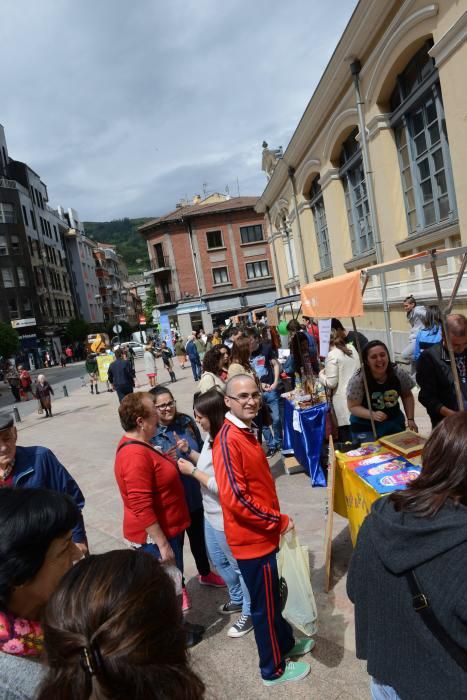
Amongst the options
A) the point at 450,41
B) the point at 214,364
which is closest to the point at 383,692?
the point at 214,364

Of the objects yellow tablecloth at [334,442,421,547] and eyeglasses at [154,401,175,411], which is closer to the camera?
yellow tablecloth at [334,442,421,547]

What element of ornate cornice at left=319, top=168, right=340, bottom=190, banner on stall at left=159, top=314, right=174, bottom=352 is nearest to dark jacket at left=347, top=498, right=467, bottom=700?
ornate cornice at left=319, top=168, right=340, bottom=190

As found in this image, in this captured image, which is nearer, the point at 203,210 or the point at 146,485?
the point at 146,485

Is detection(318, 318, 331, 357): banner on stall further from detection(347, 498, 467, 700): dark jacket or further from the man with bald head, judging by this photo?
detection(347, 498, 467, 700): dark jacket

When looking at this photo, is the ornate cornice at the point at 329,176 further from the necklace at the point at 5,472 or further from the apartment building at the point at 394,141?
the necklace at the point at 5,472

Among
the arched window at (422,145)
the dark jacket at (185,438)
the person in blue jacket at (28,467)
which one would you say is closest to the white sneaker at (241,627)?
the dark jacket at (185,438)

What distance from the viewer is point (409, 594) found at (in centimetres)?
142

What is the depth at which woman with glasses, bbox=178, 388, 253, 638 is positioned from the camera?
3.18 metres

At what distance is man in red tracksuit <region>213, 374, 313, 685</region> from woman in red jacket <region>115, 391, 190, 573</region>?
1.65ft

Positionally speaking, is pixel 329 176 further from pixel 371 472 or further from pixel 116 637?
pixel 116 637

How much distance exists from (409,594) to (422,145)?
10413 millimetres

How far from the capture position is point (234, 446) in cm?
258

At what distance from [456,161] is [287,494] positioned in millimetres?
6508

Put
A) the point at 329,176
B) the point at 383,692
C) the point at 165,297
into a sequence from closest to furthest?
1. the point at 383,692
2. the point at 329,176
3. the point at 165,297
